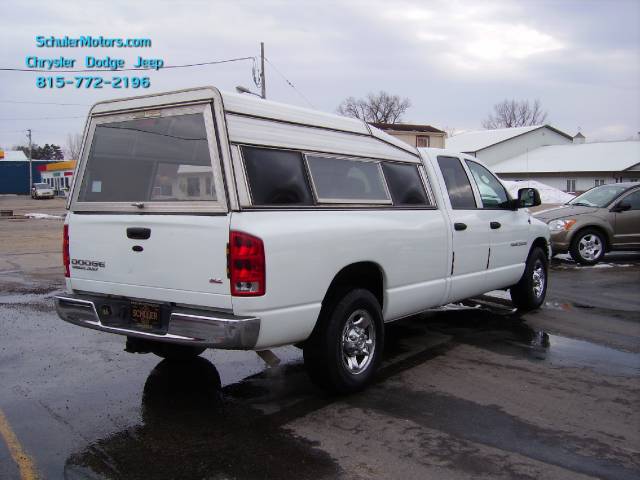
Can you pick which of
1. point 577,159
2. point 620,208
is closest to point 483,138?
point 577,159

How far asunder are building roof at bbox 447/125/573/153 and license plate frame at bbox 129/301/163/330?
56073 mm

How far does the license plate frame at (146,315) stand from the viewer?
13.8 ft

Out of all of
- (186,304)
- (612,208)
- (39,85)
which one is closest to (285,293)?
(186,304)

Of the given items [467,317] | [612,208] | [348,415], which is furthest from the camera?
[612,208]

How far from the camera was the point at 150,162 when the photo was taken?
15.0 ft

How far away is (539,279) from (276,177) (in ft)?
16.6

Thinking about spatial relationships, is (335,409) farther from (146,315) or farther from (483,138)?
(483,138)

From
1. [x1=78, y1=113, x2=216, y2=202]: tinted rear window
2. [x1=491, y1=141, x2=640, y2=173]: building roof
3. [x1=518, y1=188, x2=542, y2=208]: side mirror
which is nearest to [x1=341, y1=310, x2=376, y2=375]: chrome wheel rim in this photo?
[x1=78, y1=113, x2=216, y2=202]: tinted rear window

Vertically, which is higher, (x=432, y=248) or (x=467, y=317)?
(x=432, y=248)

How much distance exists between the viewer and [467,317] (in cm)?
777

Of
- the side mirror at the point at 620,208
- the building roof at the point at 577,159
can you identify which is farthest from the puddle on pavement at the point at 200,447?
the building roof at the point at 577,159

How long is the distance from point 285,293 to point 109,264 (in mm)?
1396

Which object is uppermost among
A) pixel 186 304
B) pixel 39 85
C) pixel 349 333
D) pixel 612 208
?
pixel 39 85

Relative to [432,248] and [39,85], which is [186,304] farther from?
[39,85]
